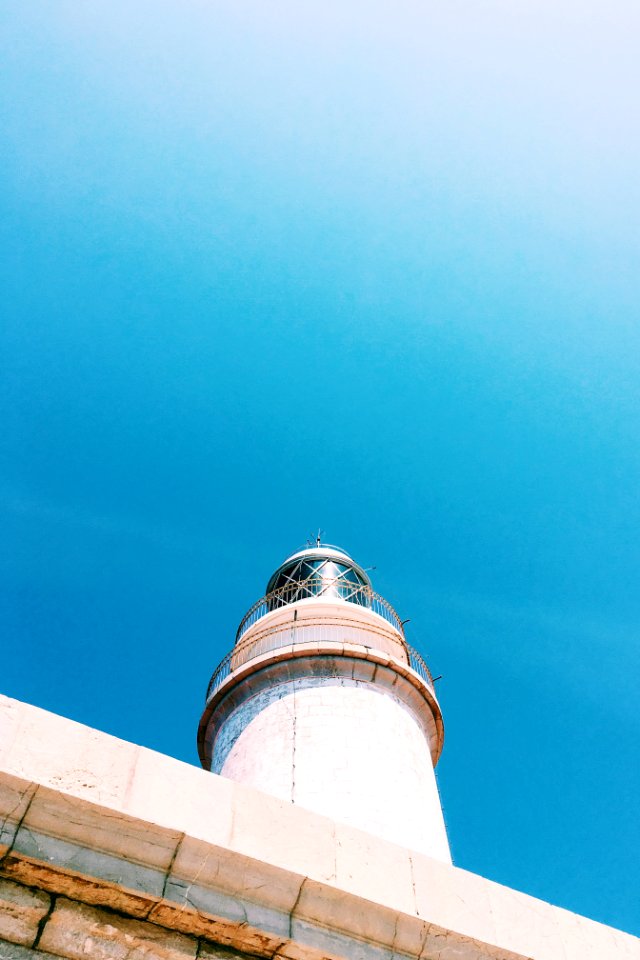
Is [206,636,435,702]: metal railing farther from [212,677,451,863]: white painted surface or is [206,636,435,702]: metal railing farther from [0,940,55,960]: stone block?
[0,940,55,960]: stone block

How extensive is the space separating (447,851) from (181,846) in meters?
6.88

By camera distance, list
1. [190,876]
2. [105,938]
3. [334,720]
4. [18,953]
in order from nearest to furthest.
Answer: [18,953], [105,938], [190,876], [334,720]

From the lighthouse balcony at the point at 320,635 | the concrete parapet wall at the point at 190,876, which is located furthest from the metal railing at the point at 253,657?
the concrete parapet wall at the point at 190,876

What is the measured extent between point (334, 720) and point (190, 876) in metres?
6.50

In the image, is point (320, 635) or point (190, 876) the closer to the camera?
point (190, 876)

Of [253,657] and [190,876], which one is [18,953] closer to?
[190,876]

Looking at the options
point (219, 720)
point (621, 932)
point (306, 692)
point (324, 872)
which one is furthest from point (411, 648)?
point (324, 872)

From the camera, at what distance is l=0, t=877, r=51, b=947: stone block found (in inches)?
145

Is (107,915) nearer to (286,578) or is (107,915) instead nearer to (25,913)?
(25,913)

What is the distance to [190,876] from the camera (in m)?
4.09

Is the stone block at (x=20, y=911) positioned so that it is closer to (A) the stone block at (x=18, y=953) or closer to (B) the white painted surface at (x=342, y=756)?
(A) the stone block at (x=18, y=953)

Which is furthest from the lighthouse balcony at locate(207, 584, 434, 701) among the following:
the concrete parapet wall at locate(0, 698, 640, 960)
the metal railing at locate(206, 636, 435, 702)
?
the concrete parapet wall at locate(0, 698, 640, 960)

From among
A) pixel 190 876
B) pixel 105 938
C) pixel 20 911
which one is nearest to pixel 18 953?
pixel 20 911

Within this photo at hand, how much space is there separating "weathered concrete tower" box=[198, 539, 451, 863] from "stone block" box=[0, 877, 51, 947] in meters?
5.82
